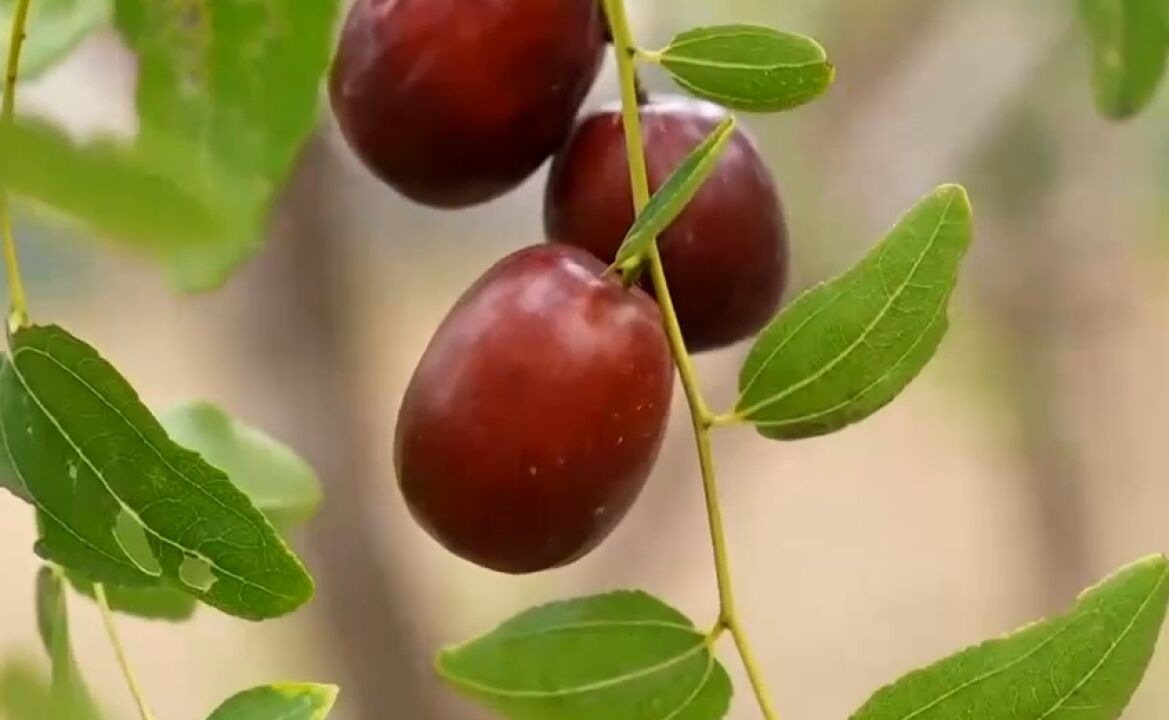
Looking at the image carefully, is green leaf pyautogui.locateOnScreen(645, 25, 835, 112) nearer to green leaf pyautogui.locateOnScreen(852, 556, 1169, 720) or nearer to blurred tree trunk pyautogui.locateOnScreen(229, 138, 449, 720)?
green leaf pyautogui.locateOnScreen(852, 556, 1169, 720)

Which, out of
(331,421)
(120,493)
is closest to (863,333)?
(120,493)

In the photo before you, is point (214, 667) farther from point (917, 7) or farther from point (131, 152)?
point (131, 152)

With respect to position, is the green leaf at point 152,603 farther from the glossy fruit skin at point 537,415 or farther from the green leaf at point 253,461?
the glossy fruit skin at point 537,415

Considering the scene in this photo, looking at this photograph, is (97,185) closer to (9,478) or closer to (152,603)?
(9,478)

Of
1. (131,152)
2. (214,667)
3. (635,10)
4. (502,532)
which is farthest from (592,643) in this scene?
(214,667)

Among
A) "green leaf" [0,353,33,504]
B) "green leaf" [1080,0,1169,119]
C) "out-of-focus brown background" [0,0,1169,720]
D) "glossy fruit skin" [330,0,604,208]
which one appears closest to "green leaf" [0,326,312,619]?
"green leaf" [0,353,33,504]
